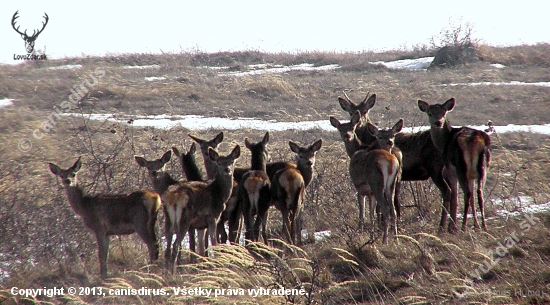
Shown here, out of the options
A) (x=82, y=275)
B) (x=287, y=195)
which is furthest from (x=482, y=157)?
(x=82, y=275)

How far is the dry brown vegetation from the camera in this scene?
6969mm

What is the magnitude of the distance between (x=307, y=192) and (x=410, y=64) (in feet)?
82.7

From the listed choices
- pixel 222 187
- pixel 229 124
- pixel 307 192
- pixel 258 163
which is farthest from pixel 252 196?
pixel 229 124

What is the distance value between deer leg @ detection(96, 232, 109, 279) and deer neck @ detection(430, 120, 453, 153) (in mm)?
5226

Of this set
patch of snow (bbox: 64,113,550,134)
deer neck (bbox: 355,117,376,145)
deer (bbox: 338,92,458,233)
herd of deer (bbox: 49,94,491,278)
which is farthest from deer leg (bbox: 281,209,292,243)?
patch of snow (bbox: 64,113,550,134)

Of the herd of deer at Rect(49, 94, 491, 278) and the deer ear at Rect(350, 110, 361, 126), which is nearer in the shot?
the herd of deer at Rect(49, 94, 491, 278)

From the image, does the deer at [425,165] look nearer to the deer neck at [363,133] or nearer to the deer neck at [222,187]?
the deer neck at [363,133]

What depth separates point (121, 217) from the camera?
884cm

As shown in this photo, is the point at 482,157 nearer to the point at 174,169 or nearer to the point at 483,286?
the point at 483,286

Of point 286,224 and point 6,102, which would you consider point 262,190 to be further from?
point 6,102

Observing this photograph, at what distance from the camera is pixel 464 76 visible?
98.5ft

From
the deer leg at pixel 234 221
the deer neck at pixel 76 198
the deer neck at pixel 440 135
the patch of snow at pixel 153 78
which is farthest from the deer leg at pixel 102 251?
the patch of snow at pixel 153 78

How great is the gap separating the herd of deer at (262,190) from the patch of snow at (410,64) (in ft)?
81.5

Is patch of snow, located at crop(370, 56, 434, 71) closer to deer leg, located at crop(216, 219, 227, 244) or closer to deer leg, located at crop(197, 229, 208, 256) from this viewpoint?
deer leg, located at crop(216, 219, 227, 244)
